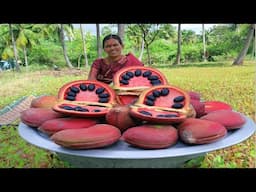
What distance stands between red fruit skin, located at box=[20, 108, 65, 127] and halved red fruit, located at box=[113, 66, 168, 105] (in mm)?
192

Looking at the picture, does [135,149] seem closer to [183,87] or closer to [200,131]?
[200,131]

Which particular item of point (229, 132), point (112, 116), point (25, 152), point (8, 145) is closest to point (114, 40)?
point (112, 116)

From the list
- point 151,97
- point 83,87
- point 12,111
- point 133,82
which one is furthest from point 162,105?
point 12,111

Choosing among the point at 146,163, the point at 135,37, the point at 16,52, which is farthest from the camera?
the point at 16,52

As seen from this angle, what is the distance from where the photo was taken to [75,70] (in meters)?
1.79

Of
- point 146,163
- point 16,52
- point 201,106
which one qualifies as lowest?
point 146,163

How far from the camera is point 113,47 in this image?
1.23 metres

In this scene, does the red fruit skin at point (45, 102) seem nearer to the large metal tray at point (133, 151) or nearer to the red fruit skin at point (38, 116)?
the red fruit skin at point (38, 116)

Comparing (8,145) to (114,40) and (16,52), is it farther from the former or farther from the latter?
(114,40)

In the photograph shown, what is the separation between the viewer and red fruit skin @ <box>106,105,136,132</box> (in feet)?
3.03

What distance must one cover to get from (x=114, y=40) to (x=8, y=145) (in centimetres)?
98

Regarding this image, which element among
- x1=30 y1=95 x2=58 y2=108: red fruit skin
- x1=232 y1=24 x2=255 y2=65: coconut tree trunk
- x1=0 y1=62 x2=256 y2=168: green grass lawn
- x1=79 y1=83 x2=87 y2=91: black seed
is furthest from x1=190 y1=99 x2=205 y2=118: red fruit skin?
x1=232 y1=24 x2=255 y2=65: coconut tree trunk

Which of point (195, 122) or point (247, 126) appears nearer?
point (195, 122)

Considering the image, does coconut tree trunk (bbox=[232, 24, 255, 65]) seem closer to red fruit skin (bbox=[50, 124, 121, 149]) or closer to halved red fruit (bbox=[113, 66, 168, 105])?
halved red fruit (bbox=[113, 66, 168, 105])
